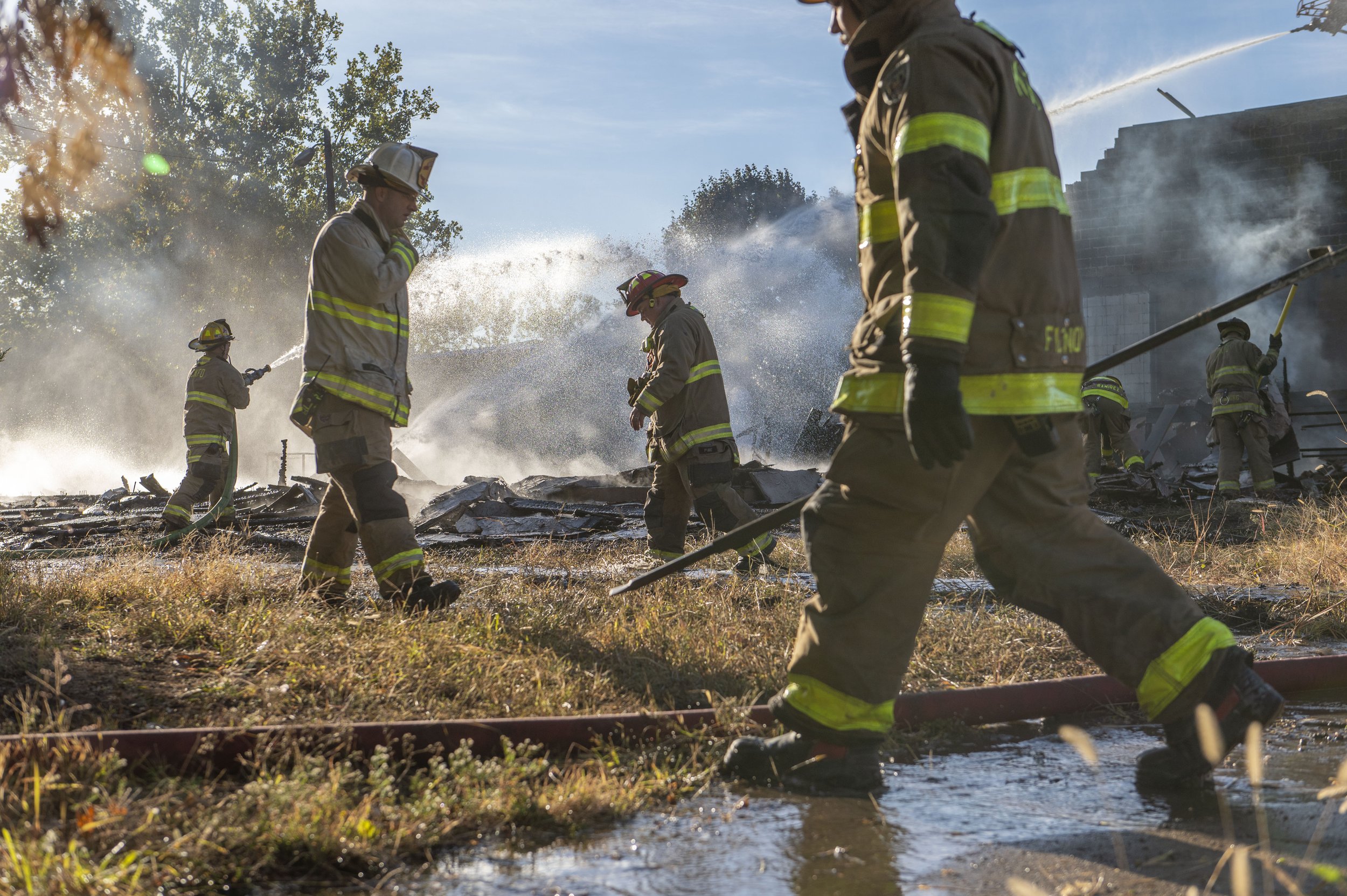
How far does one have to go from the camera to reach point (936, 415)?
84.1 inches

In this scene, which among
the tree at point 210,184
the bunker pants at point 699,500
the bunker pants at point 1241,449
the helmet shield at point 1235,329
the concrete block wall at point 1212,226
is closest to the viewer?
the bunker pants at point 699,500

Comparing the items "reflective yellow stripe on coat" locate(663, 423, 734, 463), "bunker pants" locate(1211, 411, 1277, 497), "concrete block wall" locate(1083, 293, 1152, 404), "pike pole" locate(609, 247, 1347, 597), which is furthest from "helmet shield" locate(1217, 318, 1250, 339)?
"pike pole" locate(609, 247, 1347, 597)

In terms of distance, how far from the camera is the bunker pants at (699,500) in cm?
601

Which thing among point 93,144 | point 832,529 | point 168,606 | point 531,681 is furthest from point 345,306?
point 832,529

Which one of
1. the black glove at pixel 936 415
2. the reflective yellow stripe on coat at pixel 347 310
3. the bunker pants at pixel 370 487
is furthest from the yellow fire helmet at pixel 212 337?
the black glove at pixel 936 415

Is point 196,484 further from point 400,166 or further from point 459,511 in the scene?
point 400,166

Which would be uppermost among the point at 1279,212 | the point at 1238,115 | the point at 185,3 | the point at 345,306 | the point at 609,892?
the point at 185,3

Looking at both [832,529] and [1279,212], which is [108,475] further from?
[832,529]

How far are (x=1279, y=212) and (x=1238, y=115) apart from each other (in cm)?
189

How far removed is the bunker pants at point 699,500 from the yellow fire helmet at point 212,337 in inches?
200

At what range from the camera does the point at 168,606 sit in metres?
4.07

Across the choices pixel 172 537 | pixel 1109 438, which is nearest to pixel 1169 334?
pixel 172 537

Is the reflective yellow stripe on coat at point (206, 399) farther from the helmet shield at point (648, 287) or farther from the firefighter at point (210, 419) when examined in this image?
the helmet shield at point (648, 287)

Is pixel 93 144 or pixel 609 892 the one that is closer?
pixel 609 892
